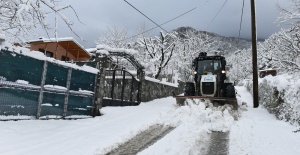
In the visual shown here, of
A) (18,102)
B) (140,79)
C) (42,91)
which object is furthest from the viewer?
(140,79)

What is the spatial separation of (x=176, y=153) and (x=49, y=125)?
4349mm

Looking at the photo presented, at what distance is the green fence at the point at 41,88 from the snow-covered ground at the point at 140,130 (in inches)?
17.9

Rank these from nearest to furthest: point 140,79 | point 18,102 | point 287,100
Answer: point 18,102 → point 287,100 → point 140,79

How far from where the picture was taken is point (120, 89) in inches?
658

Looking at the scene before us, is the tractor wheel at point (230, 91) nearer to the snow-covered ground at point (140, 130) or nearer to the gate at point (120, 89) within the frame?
the snow-covered ground at point (140, 130)

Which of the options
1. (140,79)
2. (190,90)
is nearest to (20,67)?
(190,90)

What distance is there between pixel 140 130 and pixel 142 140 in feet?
4.48

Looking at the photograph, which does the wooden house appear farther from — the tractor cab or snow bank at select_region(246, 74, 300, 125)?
snow bank at select_region(246, 74, 300, 125)

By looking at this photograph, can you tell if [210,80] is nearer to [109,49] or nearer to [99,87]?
[109,49]

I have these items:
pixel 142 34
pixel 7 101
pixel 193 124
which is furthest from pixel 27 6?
pixel 142 34

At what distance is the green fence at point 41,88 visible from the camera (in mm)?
7961

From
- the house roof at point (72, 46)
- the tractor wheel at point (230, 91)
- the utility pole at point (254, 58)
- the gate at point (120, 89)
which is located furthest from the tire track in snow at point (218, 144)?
the house roof at point (72, 46)

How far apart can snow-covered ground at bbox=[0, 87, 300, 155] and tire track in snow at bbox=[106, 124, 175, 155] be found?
0.18 meters

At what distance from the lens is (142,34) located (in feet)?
142
